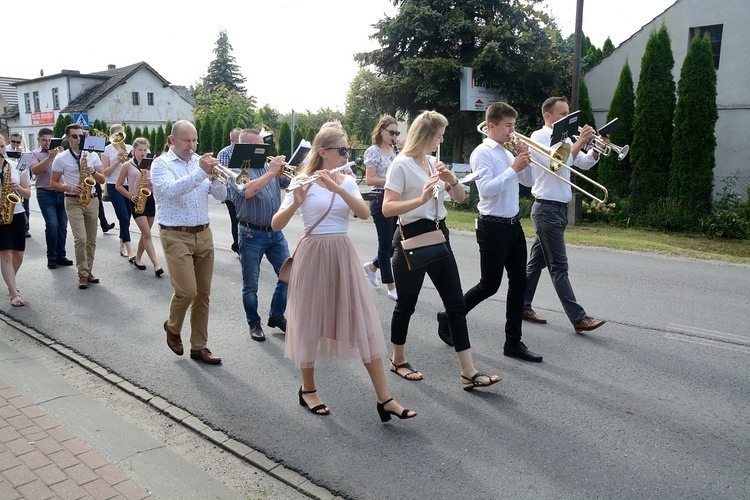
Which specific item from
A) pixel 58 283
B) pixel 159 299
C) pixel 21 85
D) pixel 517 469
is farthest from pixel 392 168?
pixel 21 85

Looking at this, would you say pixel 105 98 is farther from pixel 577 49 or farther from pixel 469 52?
pixel 577 49

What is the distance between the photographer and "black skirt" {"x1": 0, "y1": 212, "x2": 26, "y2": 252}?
702 cm

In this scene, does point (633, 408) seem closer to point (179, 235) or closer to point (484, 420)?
point (484, 420)

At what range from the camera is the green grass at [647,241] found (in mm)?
10711

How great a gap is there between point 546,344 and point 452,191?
1931mm

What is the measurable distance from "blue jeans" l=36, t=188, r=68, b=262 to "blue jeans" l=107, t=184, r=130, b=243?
2.47 feet

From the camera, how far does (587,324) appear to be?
18.9 ft

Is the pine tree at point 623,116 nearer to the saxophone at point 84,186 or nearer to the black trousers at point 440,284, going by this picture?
the saxophone at point 84,186

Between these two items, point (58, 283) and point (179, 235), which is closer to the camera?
point (179, 235)

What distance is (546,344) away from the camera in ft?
18.5

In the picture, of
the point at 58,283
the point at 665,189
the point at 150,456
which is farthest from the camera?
the point at 665,189

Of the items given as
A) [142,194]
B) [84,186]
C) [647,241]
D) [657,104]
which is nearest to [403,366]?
[142,194]

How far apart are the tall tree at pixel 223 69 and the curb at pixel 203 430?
6061 cm

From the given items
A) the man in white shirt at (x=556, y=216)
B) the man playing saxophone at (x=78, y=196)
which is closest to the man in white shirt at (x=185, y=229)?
the man in white shirt at (x=556, y=216)
